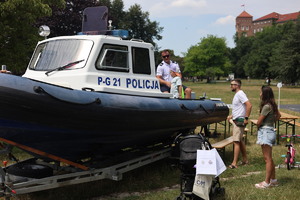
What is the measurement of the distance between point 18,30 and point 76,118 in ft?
22.1

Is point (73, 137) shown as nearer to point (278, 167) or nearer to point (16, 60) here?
point (278, 167)

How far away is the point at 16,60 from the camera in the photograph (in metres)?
10.1

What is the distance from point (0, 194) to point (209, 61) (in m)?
77.6

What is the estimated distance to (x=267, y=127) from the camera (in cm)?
566

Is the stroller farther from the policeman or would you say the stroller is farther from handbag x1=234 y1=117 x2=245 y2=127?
the policeman

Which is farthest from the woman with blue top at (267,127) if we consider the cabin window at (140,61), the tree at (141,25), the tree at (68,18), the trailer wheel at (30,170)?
the tree at (141,25)

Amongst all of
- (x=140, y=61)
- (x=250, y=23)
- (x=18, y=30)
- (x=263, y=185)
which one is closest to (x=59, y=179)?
(x=140, y=61)

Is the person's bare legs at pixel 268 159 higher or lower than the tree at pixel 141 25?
lower

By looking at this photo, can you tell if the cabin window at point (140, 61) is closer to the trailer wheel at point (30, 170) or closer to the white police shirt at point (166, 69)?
the white police shirt at point (166, 69)

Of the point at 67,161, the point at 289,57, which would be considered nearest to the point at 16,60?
the point at 67,161

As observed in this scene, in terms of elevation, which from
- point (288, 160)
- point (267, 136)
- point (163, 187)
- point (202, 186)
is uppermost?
point (267, 136)

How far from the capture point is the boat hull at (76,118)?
159 inches

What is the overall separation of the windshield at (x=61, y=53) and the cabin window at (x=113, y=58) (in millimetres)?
252

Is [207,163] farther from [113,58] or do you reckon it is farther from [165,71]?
[165,71]
